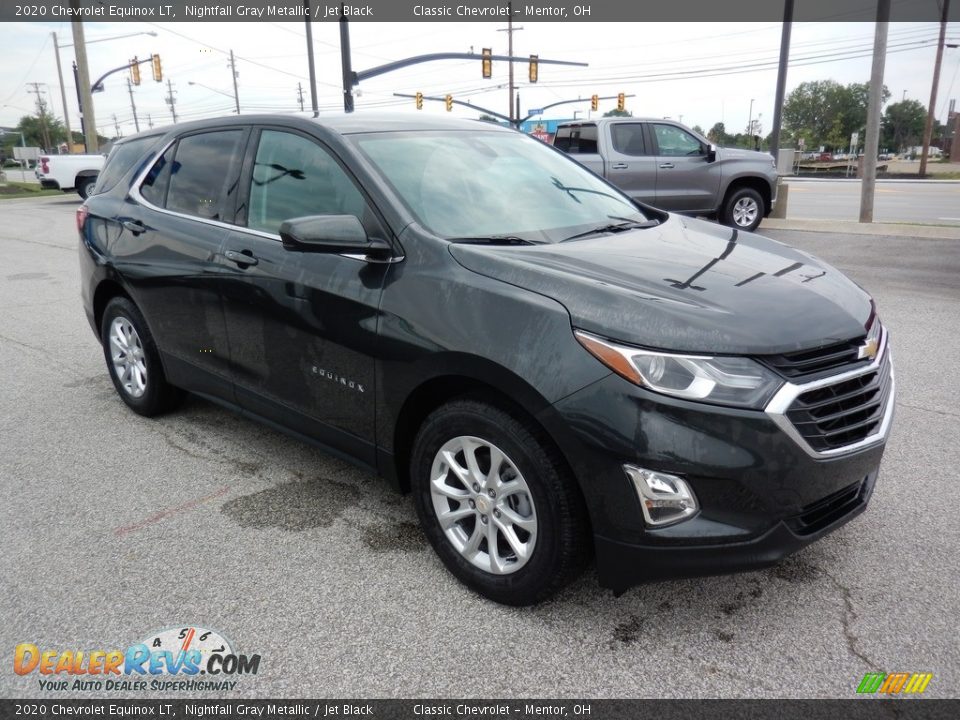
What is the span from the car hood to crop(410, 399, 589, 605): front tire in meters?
0.46

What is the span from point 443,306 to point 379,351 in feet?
1.20

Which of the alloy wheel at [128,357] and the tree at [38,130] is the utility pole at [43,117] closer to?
the tree at [38,130]

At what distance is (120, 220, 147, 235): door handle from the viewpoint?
4336mm

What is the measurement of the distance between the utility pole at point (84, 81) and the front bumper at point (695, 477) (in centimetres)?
2883

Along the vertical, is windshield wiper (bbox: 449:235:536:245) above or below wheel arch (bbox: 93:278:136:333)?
above

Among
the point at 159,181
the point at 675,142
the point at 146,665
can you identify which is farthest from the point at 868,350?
the point at 675,142

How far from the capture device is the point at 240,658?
253 centimetres

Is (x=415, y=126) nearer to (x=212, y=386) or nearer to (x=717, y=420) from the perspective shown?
(x=212, y=386)

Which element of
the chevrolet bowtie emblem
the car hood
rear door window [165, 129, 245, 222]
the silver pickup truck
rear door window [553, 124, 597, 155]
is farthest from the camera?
rear door window [553, 124, 597, 155]

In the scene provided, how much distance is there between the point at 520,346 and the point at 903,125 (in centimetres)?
12085

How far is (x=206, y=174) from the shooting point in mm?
3994

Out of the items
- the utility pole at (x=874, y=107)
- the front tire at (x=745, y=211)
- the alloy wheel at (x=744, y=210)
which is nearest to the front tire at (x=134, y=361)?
the front tire at (x=745, y=211)

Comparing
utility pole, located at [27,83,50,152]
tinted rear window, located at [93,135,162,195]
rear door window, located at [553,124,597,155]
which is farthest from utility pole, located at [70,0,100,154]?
utility pole, located at [27,83,50,152]

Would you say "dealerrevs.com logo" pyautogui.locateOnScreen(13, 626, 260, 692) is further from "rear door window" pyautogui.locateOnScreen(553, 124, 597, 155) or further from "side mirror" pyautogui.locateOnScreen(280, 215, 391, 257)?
"rear door window" pyautogui.locateOnScreen(553, 124, 597, 155)
